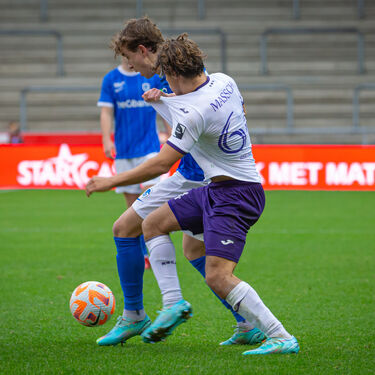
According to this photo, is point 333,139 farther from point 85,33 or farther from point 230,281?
point 230,281

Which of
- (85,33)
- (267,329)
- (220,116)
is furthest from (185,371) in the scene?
(85,33)

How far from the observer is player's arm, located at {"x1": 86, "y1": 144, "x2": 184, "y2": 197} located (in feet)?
12.4

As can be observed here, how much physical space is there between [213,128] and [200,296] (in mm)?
2345

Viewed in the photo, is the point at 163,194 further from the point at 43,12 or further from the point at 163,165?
the point at 43,12

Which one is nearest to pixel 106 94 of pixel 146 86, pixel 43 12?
pixel 146 86

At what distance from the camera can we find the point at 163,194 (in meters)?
4.37

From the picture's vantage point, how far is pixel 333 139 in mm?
19609

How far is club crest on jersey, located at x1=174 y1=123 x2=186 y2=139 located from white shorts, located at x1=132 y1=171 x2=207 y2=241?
2.35ft

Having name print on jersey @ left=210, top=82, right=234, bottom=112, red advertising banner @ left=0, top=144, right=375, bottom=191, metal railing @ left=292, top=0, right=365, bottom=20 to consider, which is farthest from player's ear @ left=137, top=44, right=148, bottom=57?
metal railing @ left=292, top=0, right=365, bottom=20

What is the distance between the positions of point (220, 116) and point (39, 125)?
18.1 metres

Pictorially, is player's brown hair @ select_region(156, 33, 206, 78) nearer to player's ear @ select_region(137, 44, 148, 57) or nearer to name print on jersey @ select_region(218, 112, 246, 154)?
name print on jersey @ select_region(218, 112, 246, 154)

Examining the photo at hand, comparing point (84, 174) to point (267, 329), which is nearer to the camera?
point (267, 329)

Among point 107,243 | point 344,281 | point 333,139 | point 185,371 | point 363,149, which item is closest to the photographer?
point 185,371

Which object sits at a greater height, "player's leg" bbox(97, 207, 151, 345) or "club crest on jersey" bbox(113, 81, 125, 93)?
"club crest on jersey" bbox(113, 81, 125, 93)
